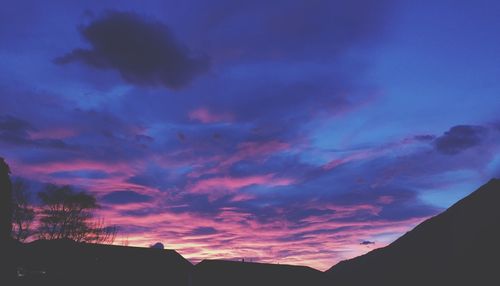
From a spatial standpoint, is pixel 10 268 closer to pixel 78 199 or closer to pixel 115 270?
pixel 115 270

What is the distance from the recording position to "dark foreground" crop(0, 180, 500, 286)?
30.6 meters

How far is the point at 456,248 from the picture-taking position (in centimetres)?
3294

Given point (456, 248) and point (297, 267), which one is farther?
point (297, 267)

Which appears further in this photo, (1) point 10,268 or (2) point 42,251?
(2) point 42,251

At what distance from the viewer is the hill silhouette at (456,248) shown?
95.4 ft

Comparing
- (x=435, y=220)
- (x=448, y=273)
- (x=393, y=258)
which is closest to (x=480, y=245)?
(x=448, y=273)

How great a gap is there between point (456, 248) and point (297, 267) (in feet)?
107

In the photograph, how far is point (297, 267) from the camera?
207 feet

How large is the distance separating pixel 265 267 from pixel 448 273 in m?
31.4

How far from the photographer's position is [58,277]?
45531 mm

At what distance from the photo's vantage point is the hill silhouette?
29078 mm

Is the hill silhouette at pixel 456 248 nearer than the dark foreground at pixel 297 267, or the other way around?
the hill silhouette at pixel 456 248

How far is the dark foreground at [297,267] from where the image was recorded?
3058 cm

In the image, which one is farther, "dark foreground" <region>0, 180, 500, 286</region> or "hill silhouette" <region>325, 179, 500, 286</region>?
"dark foreground" <region>0, 180, 500, 286</region>
